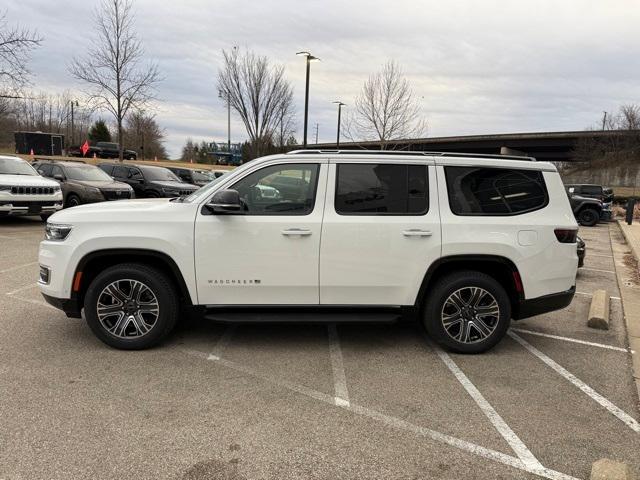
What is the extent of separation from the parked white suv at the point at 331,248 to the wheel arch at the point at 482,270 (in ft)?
0.04

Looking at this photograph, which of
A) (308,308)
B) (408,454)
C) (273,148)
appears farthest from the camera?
(273,148)

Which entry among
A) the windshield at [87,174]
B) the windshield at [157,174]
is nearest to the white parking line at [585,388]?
the windshield at [87,174]

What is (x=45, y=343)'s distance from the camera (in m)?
4.58

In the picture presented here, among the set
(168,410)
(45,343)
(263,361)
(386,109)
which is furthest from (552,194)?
(386,109)

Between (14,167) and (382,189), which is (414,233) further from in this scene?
(14,167)

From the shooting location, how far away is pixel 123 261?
4.47m

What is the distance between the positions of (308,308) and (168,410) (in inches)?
61.6

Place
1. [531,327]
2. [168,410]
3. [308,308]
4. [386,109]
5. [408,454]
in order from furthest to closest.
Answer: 1. [386,109]
2. [531,327]
3. [308,308]
4. [168,410]
5. [408,454]

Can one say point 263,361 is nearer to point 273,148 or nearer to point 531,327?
point 531,327

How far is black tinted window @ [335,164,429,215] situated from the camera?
4.44 m

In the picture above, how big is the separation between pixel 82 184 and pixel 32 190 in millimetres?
2070

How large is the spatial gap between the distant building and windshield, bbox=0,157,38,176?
102 feet

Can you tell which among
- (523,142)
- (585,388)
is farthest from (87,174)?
(523,142)

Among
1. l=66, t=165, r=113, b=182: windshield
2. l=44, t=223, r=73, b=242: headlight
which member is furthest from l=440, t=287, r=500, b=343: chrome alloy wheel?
l=66, t=165, r=113, b=182: windshield
